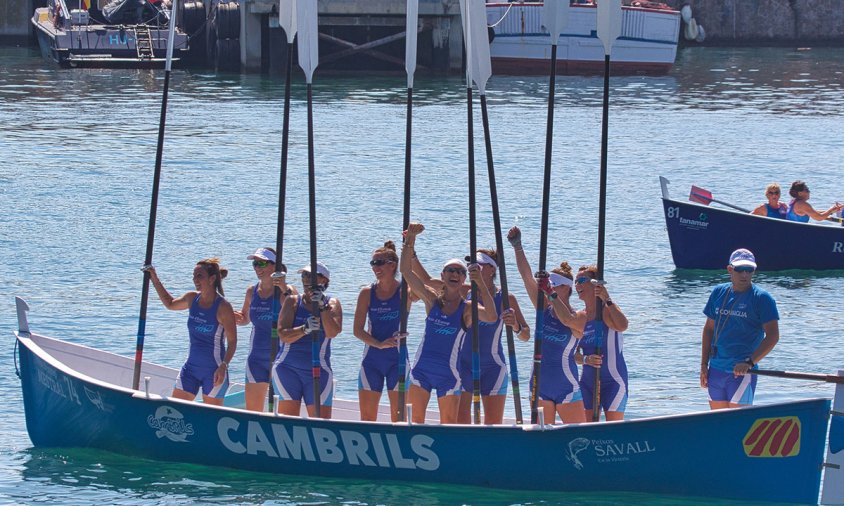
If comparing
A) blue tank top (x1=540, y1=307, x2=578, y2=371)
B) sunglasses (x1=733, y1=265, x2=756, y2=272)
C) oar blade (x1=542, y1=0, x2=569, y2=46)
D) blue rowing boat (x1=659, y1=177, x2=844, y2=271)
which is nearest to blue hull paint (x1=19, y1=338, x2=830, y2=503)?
blue tank top (x1=540, y1=307, x2=578, y2=371)

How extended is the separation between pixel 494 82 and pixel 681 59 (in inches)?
506

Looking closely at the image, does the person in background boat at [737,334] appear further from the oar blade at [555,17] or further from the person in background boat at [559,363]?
the oar blade at [555,17]

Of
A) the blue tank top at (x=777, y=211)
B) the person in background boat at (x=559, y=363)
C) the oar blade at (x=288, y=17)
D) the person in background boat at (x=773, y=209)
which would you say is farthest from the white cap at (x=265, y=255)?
the blue tank top at (x=777, y=211)

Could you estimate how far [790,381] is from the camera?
52.9 ft

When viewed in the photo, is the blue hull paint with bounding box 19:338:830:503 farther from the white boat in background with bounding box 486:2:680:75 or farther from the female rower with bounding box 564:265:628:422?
the white boat in background with bounding box 486:2:680:75

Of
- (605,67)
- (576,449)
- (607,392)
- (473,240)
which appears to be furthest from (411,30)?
(576,449)

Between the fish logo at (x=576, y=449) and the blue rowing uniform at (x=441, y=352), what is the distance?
3.89 ft

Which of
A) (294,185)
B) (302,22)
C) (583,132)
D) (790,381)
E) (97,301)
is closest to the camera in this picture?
(302,22)

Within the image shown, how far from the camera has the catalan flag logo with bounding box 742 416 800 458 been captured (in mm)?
10133

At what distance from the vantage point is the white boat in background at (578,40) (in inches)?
1997

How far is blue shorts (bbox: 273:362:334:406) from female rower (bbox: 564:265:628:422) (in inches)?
86.4

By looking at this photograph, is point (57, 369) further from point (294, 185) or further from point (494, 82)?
point (494, 82)

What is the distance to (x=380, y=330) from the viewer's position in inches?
453

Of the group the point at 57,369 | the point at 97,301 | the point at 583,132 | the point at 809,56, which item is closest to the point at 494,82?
the point at 583,132
